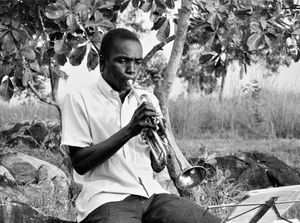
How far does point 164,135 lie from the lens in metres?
3.40

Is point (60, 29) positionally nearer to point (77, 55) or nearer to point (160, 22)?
point (77, 55)

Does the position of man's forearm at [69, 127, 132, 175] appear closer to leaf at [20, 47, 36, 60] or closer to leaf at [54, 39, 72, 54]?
leaf at [54, 39, 72, 54]

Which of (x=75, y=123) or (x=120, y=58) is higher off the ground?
(x=120, y=58)

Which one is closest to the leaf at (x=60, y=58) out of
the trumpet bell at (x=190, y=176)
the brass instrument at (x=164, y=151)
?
the brass instrument at (x=164, y=151)

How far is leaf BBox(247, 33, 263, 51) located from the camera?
493 centimetres

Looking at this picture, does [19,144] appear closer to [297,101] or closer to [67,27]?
[67,27]

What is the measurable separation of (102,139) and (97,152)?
0.18 m

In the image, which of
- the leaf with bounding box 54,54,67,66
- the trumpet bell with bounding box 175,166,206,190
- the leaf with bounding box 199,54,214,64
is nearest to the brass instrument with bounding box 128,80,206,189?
the trumpet bell with bounding box 175,166,206,190

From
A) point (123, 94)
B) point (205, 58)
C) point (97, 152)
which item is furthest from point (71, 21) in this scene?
point (97, 152)

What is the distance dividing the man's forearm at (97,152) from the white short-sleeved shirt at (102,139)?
6 cm

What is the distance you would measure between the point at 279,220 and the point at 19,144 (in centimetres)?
589

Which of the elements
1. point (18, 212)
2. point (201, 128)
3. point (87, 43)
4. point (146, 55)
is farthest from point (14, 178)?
point (201, 128)

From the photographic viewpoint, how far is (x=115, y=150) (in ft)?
10.9

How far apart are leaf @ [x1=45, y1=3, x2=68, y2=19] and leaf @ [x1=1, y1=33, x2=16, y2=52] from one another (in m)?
0.51
